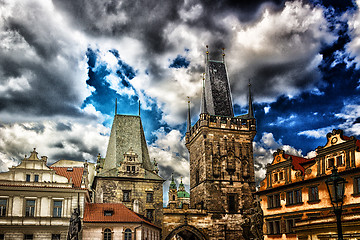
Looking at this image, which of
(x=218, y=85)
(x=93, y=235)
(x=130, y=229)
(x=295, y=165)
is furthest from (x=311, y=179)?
(x=218, y=85)

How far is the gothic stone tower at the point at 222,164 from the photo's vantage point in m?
45.8

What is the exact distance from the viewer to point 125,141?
48.1 metres

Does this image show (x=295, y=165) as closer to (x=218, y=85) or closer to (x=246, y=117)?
(x=246, y=117)

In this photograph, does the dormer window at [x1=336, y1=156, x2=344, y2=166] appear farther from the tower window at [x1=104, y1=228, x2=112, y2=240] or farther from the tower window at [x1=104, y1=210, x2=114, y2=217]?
the tower window at [x1=104, y1=210, x2=114, y2=217]

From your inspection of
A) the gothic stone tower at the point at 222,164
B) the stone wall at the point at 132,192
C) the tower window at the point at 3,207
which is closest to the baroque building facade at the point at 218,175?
the gothic stone tower at the point at 222,164

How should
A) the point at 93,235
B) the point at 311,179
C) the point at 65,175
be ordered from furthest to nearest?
1. the point at 65,175
2. the point at 93,235
3. the point at 311,179

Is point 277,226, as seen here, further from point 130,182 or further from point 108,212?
point 130,182

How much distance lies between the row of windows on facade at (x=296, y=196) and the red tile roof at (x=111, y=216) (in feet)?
39.4

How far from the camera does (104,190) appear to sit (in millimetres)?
43312

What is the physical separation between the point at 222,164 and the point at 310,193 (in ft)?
60.4

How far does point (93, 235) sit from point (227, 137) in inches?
914

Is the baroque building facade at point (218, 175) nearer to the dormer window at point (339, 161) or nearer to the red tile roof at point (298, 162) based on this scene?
the red tile roof at point (298, 162)

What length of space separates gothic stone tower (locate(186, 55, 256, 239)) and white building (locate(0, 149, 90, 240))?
18.4m

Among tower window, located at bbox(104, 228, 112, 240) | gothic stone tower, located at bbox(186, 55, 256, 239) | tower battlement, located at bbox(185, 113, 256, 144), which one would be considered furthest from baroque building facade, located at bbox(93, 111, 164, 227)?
tower window, located at bbox(104, 228, 112, 240)
